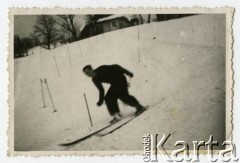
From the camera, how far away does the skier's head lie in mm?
1393

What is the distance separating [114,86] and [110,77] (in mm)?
44

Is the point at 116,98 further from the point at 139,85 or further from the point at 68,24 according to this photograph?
the point at 68,24

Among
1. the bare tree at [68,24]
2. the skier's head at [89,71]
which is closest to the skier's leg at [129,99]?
the skier's head at [89,71]

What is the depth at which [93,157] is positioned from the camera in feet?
4.60

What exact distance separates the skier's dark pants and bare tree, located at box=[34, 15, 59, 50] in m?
0.34

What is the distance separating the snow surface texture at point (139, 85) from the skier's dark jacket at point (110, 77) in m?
0.02

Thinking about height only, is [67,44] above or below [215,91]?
above

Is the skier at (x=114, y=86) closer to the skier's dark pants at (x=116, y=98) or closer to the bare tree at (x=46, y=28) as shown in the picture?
the skier's dark pants at (x=116, y=98)

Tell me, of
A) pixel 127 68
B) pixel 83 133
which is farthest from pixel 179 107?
pixel 83 133

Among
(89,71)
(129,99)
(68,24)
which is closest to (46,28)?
(68,24)

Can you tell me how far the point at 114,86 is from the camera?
1.40 metres

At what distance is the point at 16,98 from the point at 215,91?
0.89 meters

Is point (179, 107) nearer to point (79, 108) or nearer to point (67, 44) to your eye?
point (79, 108)

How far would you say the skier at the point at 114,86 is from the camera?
139 centimetres
